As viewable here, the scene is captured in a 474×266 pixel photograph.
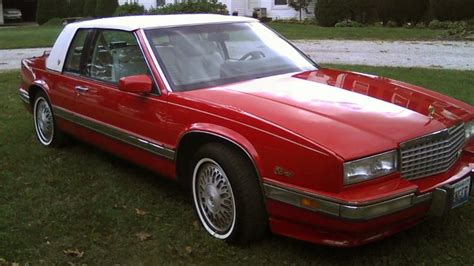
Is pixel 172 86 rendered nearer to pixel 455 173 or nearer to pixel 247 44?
pixel 247 44

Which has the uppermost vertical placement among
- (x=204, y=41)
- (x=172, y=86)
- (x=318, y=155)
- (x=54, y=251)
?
(x=204, y=41)

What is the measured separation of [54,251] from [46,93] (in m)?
2.56

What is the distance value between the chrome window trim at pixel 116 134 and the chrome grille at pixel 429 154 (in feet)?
5.37

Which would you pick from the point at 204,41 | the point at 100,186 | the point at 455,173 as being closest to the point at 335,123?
the point at 455,173

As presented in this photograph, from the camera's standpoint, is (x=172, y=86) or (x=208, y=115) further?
(x=172, y=86)

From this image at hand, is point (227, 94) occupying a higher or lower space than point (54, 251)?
higher

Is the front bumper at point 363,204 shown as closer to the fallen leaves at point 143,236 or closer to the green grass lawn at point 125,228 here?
the green grass lawn at point 125,228

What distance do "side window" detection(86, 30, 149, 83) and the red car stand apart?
0.04 feet

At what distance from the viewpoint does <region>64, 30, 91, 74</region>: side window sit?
5.34m

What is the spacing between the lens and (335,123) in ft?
10.7

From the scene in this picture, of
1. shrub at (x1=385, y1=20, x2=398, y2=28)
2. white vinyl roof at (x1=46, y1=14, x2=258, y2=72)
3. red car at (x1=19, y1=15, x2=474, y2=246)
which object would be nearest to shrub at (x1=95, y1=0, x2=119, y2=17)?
shrub at (x1=385, y1=20, x2=398, y2=28)

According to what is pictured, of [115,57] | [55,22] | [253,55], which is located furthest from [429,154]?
[55,22]

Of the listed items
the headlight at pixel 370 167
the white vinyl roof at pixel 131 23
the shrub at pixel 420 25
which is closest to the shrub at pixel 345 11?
the shrub at pixel 420 25

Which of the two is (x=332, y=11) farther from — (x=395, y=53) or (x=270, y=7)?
(x=395, y=53)
